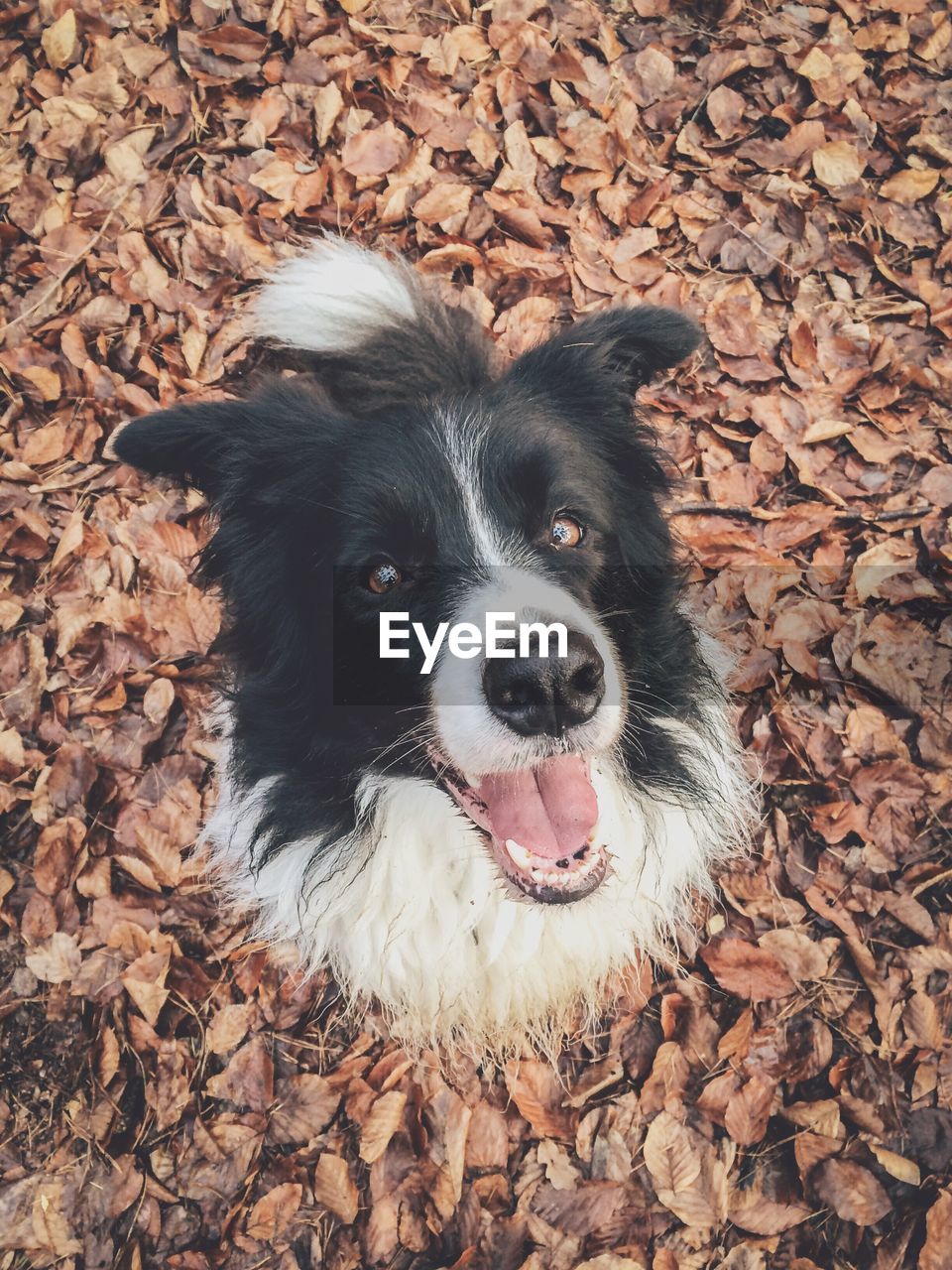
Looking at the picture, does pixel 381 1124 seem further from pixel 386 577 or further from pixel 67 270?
pixel 67 270

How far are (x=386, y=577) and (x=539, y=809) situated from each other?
0.65 meters

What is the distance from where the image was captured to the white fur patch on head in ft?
9.51

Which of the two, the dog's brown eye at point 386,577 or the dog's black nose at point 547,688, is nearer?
the dog's black nose at point 547,688

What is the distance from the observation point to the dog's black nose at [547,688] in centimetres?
187

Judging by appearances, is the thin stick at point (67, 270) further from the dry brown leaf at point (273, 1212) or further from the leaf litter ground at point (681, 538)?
the dry brown leaf at point (273, 1212)

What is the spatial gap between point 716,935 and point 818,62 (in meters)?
3.31

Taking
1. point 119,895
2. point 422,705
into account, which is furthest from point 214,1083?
point 422,705

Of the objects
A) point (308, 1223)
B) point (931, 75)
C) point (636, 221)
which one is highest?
point (931, 75)

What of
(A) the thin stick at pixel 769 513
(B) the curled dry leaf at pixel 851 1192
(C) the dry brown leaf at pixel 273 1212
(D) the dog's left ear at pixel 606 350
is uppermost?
(D) the dog's left ear at pixel 606 350

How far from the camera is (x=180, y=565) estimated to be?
3.26 metres

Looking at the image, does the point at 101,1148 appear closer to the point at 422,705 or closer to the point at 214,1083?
the point at 214,1083

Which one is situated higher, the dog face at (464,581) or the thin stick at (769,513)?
the dog face at (464,581)

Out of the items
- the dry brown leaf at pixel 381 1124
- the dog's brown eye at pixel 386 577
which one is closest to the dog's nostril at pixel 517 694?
the dog's brown eye at pixel 386 577

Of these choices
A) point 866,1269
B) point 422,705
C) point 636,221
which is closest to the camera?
point 422,705
